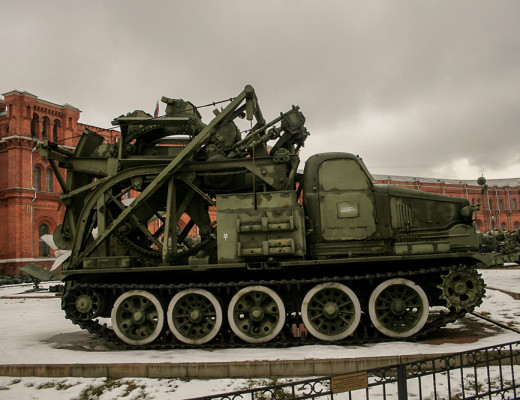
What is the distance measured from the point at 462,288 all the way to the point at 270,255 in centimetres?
343

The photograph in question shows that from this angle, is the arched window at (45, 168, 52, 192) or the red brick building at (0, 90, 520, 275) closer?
the red brick building at (0, 90, 520, 275)

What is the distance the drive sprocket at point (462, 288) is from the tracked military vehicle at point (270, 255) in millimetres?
23

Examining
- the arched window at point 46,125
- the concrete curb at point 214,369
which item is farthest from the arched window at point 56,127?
the concrete curb at point 214,369

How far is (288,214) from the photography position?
8.43m

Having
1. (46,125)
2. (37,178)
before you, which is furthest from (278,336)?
(46,125)

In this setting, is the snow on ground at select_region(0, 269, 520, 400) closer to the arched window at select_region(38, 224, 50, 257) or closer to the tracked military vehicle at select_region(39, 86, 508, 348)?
the tracked military vehicle at select_region(39, 86, 508, 348)

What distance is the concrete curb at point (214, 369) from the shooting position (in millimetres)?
6465

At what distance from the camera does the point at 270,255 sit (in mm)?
8281

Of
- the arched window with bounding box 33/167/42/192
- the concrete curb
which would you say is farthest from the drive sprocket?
the arched window with bounding box 33/167/42/192

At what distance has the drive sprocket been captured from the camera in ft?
25.6

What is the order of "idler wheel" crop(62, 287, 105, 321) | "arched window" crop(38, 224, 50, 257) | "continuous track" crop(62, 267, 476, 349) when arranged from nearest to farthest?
"continuous track" crop(62, 267, 476, 349) → "idler wheel" crop(62, 287, 105, 321) → "arched window" crop(38, 224, 50, 257)

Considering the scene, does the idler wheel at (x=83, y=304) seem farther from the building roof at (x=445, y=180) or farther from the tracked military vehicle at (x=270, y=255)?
the building roof at (x=445, y=180)

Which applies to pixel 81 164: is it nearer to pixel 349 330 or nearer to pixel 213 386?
pixel 213 386

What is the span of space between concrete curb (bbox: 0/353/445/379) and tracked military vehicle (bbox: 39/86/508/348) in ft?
5.12
